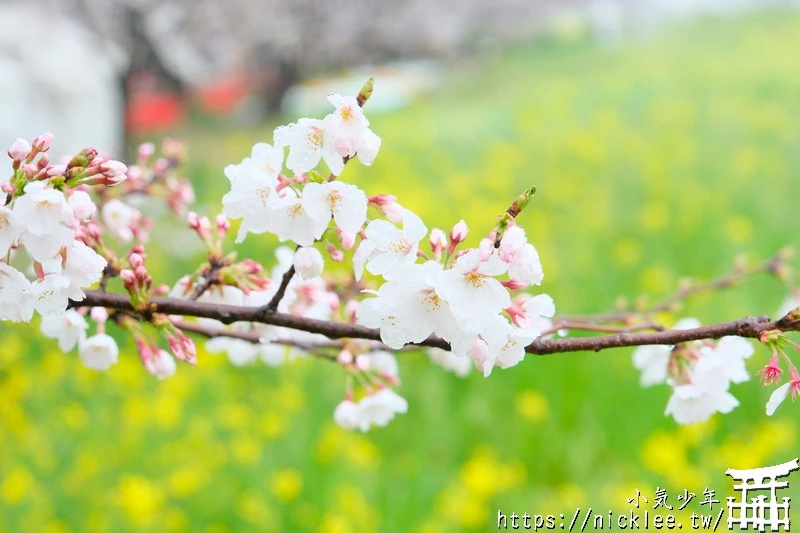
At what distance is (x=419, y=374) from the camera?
2.86 metres

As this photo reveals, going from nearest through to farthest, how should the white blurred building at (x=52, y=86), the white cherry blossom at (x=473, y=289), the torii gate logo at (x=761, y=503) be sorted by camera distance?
the white cherry blossom at (x=473, y=289), the torii gate logo at (x=761, y=503), the white blurred building at (x=52, y=86)

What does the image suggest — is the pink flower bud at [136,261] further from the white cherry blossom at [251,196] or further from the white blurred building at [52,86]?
the white blurred building at [52,86]

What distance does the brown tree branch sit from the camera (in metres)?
0.63

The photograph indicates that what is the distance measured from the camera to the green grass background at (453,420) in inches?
78.9

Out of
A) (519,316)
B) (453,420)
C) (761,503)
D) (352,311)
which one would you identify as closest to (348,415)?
Result: (352,311)

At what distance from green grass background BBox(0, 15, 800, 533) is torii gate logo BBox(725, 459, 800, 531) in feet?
0.81

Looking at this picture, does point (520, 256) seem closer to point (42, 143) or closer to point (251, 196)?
point (251, 196)

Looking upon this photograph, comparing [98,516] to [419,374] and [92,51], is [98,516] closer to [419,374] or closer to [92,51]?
[419,374]

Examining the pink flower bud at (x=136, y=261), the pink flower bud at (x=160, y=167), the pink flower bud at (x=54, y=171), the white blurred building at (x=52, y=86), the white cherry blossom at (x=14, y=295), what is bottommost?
the white cherry blossom at (x=14, y=295)

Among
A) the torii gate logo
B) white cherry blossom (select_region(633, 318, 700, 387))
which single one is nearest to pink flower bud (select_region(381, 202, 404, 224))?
white cherry blossom (select_region(633, 318, 700, 387))

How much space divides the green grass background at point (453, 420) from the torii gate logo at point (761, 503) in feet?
0.81

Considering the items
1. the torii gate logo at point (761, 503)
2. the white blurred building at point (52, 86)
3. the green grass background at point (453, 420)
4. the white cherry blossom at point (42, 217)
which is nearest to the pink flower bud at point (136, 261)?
the white cherry blossom at point (42, 217)

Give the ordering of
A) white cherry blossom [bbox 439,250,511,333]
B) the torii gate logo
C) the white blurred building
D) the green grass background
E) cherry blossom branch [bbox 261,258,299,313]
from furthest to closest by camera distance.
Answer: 1. the white blurred building
2. the green grass background
3. the torii gate logo
4. cherry blossom branch [bbox 261,258,299,313]
5. white cherry blossom [bbox 439,250,511,333]

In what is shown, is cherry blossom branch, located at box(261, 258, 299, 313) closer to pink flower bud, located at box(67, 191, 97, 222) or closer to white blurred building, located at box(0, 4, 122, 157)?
pink flower bud, located at box(67, 191, 97, 222)
